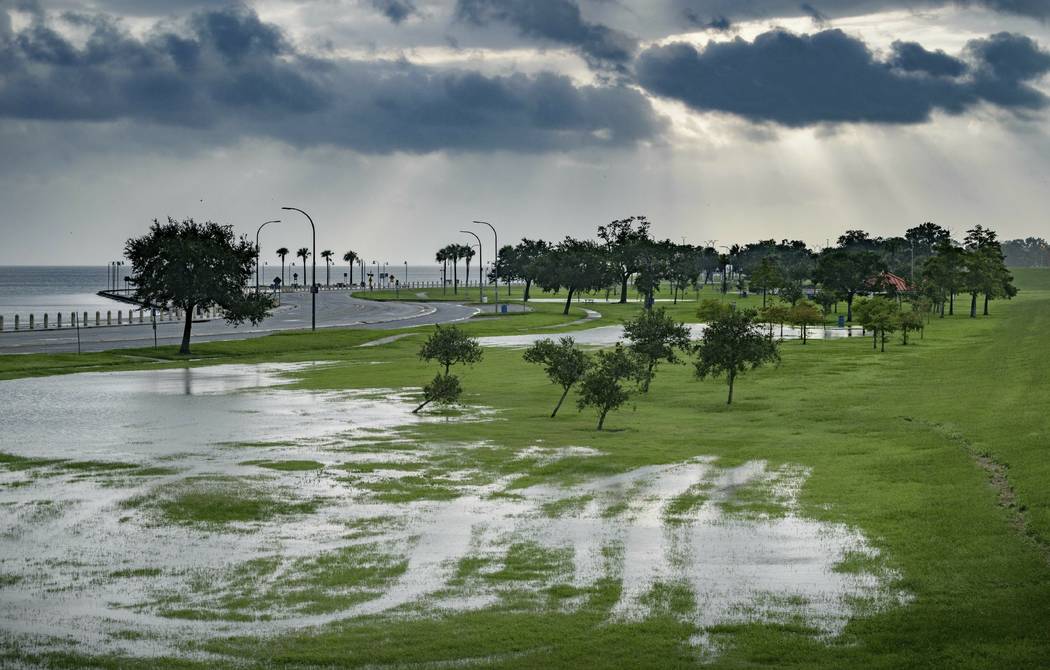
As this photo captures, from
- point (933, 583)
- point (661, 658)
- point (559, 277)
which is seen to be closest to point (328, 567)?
point (661, 658)

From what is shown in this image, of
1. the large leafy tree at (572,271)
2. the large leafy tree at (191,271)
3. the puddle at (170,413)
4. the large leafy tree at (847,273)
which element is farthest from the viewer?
the large leafy tree at (572,271)

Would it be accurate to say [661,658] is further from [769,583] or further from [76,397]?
[76,397]

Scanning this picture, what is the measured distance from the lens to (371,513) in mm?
24375

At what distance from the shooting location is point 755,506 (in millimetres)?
25031

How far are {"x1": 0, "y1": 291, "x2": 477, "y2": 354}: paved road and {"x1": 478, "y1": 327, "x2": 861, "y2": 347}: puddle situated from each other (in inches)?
677

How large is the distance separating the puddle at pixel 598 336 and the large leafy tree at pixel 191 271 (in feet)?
60.7

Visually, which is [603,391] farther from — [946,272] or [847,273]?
[847,273]

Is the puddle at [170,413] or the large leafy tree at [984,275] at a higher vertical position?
the large leafy tree at [984,275]

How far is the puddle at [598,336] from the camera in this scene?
82750 mm

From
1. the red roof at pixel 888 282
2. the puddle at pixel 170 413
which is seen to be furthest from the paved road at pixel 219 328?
the red roof at pixel 888 282

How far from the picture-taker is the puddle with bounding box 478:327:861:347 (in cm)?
8275

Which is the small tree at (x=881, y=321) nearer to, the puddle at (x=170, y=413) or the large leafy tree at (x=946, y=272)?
the puddle at (x=170, y=413)

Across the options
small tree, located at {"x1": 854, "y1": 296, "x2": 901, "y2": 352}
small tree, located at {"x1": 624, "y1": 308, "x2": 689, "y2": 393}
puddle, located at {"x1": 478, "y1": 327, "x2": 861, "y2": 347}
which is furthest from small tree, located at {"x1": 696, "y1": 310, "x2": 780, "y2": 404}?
puddle, located at {"x1": 478, "y1": 327, "x2": 861, "y2": 347}

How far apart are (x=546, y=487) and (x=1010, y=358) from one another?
146ft
